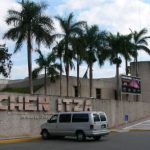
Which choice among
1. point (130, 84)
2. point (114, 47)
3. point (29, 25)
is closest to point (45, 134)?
point (29, 25)

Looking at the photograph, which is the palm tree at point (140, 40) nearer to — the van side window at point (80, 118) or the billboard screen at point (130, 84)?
the billboard screen at point (130, 84)

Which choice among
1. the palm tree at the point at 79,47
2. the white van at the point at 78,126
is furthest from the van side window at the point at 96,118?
the palm tree at the point at 79,47

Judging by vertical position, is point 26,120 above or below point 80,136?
above

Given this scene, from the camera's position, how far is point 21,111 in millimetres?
32688

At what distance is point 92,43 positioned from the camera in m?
51.4

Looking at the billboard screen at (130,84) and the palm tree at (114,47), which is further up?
the palm tree at (114,47)

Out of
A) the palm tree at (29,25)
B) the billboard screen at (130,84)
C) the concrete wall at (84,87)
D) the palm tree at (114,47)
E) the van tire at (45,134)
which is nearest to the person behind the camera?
the van tire at (45,134)

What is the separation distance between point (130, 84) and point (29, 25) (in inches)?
804

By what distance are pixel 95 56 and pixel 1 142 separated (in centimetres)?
2680

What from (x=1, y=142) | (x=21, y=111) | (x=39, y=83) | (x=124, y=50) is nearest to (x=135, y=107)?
(x=124, y=50)

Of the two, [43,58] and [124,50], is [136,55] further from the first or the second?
[43,58]

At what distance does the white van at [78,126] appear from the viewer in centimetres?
2830

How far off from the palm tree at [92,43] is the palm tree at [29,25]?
12.1 metres

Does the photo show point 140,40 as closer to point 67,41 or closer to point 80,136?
point 67,41
